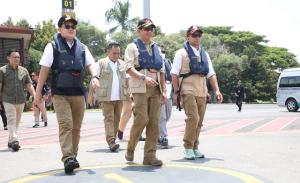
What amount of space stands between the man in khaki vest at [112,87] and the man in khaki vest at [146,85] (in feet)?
6.92

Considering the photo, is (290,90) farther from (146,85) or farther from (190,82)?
(146,85)

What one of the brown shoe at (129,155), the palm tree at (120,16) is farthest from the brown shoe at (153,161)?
the palm tree at (120,16)

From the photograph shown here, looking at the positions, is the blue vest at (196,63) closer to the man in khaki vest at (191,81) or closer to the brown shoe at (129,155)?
the man in khaki vest at (191,81)

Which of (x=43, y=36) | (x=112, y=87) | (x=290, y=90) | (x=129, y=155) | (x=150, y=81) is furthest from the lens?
(x=43, y=36)

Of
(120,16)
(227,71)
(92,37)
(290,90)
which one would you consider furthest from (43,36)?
(290,90)

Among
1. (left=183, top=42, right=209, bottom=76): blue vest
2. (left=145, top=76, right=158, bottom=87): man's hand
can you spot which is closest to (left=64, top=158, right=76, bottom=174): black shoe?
(left=145, top=76, right=158, bottom=87): man's hand

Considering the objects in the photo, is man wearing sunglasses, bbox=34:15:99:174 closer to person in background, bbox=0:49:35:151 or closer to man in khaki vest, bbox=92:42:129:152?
man in khaki vest, bbox=92:42:129:152

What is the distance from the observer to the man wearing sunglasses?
6.08 m

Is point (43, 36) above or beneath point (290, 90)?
above

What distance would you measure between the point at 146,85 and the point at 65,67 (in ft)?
3.60

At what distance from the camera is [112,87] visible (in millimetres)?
8828

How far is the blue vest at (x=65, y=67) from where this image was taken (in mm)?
6117

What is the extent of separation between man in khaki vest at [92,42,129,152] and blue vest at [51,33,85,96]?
2448 mm

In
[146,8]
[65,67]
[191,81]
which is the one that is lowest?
[191,81]
